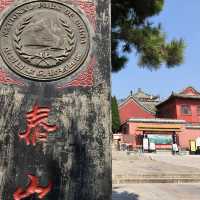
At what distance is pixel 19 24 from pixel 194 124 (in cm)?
2767

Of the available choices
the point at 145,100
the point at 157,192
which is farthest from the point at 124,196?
the point at 145,100

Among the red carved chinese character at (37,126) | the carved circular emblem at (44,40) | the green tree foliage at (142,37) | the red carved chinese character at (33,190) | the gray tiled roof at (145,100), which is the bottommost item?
the red carved chinese character at (33,190)

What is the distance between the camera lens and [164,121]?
28.9 meters

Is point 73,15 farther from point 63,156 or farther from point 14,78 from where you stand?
point 63,156

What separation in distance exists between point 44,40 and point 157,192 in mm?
5078

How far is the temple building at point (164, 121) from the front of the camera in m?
27.8

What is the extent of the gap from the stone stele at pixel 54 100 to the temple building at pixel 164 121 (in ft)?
75.7

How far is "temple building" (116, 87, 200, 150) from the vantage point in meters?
27.8

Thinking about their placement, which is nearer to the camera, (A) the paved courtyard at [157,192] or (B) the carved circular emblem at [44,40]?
(B) the carved circular emblem at [44,40]

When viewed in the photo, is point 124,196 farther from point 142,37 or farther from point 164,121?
point 164,121

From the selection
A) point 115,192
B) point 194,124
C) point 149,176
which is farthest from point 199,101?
point 115,192

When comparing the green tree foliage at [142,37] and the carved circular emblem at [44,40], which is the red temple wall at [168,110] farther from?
the carved circular emblem at [44,40]

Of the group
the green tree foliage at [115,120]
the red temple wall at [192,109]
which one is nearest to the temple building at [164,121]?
the red temple wall at [192,109]

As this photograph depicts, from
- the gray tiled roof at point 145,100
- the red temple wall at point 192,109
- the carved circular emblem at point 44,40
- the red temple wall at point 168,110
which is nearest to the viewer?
the carved circular emblem at point 44,40
